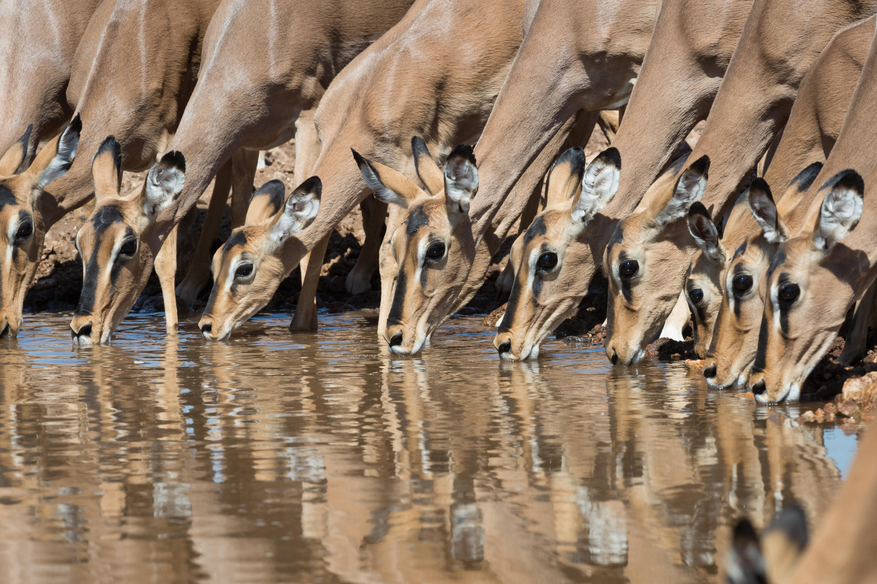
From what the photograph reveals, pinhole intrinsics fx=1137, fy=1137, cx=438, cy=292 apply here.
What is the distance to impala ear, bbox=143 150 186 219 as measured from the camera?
A: 10.6 metres

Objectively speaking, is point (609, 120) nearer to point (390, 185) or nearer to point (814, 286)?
point (390, 185)

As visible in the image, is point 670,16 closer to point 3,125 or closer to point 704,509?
point 704,509

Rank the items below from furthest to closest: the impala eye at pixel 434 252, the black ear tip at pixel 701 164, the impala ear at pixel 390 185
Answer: the impala ear at pixel 390 185 → the impala eye at pixel 434 252 → the black ear tip at pixel 701 164

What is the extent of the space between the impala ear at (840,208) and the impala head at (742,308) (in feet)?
1.39

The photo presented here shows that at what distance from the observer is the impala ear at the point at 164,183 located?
10.6m

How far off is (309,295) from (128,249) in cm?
176

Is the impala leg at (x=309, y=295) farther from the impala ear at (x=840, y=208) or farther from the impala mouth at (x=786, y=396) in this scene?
the impala ear at (x=840, y=208)

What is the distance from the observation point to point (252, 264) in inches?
416

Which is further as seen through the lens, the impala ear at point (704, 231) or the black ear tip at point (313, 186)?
the black ear tip at point (313, 186)

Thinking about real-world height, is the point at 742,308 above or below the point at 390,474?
above

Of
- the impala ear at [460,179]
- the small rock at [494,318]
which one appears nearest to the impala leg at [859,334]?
the impala ear at [460,179]

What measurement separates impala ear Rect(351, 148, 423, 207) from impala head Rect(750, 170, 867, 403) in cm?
386

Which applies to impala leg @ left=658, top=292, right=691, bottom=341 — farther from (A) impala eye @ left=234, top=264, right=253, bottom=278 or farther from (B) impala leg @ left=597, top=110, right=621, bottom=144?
(B) impala leg @ left=597, top=110, right=621, bottom=144

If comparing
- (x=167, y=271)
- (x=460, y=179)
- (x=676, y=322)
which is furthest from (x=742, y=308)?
(x=167, y=271)
